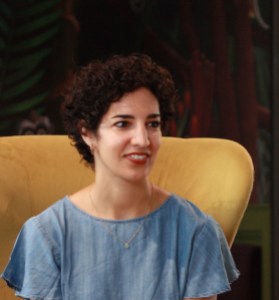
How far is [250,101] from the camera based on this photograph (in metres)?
2.87

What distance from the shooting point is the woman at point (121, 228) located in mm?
1452

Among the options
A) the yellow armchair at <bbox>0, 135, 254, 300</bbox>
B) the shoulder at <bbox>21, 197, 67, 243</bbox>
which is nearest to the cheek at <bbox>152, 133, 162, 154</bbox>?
the shoulder at <bbox>21, 197, 67, 243</bbox>

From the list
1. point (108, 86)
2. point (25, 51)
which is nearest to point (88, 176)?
point (108, 86)

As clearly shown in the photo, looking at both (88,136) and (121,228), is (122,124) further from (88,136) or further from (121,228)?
(121,228)

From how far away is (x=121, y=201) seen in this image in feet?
4.91

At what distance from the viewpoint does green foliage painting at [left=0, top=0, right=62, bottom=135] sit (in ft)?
9.68

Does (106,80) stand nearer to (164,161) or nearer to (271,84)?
(164,161)

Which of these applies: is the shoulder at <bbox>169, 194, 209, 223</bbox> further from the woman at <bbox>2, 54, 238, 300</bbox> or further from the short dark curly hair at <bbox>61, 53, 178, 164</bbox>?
the short dark curly hair at <bbox>61, 53, 178, 164</bbox>

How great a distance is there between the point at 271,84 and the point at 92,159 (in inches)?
56.4

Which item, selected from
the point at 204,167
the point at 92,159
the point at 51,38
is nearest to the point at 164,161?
the point at 204,167

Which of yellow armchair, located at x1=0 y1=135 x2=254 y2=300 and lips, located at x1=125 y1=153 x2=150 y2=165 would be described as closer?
lips, located at x1=125 y1=153 x2=150 y2=165

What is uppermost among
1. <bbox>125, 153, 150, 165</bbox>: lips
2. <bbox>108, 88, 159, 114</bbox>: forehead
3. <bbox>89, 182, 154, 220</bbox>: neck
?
<bbox>108, 88, 159, 114</bbox>: forehead

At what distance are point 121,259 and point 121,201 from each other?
0.13m

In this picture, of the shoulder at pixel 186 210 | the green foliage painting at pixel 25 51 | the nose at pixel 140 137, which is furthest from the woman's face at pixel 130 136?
the green foliage painting at pixel 25 51
